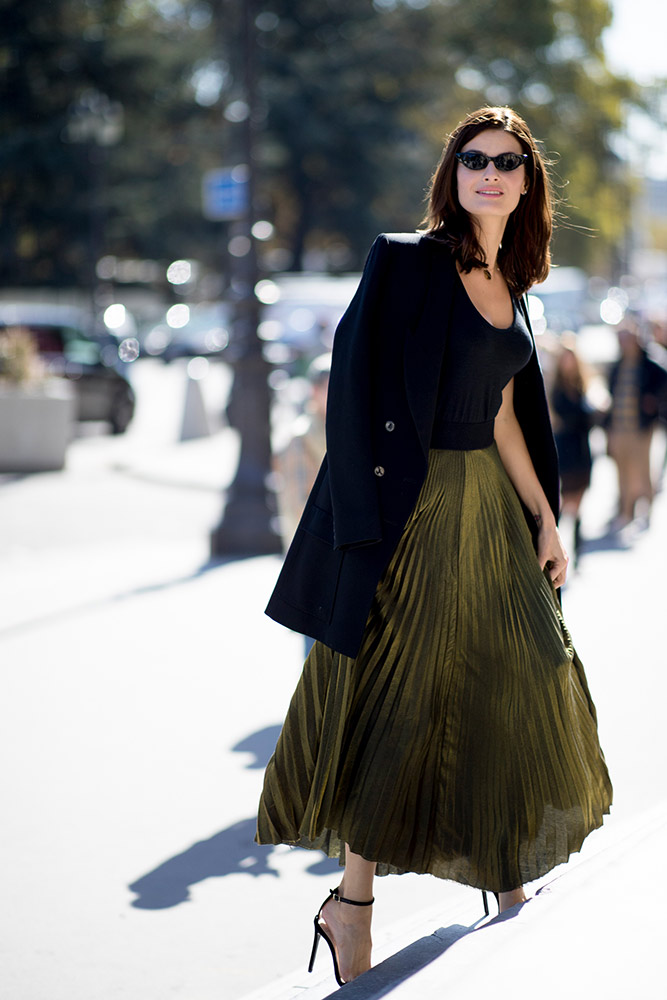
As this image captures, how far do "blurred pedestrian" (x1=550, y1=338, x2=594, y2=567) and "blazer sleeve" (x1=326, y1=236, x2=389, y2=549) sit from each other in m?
6.45

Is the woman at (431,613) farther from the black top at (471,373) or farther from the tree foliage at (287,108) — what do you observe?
the tree foliage at (287,108)

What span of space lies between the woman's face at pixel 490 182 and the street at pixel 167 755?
1.70m

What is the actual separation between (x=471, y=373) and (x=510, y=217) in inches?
19.2

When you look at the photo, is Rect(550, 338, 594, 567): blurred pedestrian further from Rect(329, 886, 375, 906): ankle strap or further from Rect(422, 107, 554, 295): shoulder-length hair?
Rect(329, 886, 375, 906): ankle strap

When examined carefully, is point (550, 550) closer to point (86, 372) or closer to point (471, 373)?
point (471, 373)

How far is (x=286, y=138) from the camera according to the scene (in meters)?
47.0

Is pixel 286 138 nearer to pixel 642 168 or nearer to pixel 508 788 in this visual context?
pixel 642 168

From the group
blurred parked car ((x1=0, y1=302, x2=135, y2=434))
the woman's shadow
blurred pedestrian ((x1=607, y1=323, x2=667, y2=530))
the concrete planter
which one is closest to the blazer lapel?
the woman's shadow

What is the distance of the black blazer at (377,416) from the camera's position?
2.92 meters

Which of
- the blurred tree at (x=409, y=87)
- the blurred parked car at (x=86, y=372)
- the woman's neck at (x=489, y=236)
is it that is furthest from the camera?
the blurred tree at (x=409, y=87)

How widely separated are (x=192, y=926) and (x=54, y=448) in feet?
39.1

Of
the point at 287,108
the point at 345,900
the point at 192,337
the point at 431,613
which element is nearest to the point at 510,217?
the point at 431,613

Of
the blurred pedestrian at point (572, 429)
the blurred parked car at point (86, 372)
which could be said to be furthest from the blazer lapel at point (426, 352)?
the blurred parked car at point (86, 372)

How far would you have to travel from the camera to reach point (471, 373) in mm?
3031
